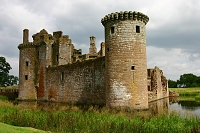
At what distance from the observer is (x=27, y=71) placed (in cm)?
3456

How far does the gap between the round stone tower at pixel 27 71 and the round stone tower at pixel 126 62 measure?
1935cm

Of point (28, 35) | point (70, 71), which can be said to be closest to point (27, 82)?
point (28, 35)

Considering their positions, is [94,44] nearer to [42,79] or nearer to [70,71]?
[70,71]

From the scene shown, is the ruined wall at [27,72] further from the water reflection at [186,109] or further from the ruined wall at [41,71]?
the water reflection at [186,109]

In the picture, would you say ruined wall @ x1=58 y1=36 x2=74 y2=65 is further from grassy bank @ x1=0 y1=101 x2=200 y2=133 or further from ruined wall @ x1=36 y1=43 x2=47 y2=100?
grassy bank @ x1=0 y1=101 x2=200 y2=133

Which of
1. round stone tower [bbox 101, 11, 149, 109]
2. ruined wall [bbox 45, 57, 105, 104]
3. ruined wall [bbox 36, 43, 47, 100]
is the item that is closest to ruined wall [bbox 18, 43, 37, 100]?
ruined wall [bbox 36, 43, 47, 100]

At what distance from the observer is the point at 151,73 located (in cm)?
3400

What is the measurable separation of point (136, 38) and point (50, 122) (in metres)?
9.91

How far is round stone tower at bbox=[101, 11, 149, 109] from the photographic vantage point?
17.0m

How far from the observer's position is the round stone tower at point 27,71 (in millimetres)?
33938

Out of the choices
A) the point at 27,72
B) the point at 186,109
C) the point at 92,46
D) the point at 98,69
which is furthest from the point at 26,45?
the point at 186,109

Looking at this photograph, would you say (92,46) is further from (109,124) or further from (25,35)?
(109,124)

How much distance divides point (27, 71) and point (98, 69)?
16555mm

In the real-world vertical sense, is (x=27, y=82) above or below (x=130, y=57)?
below
